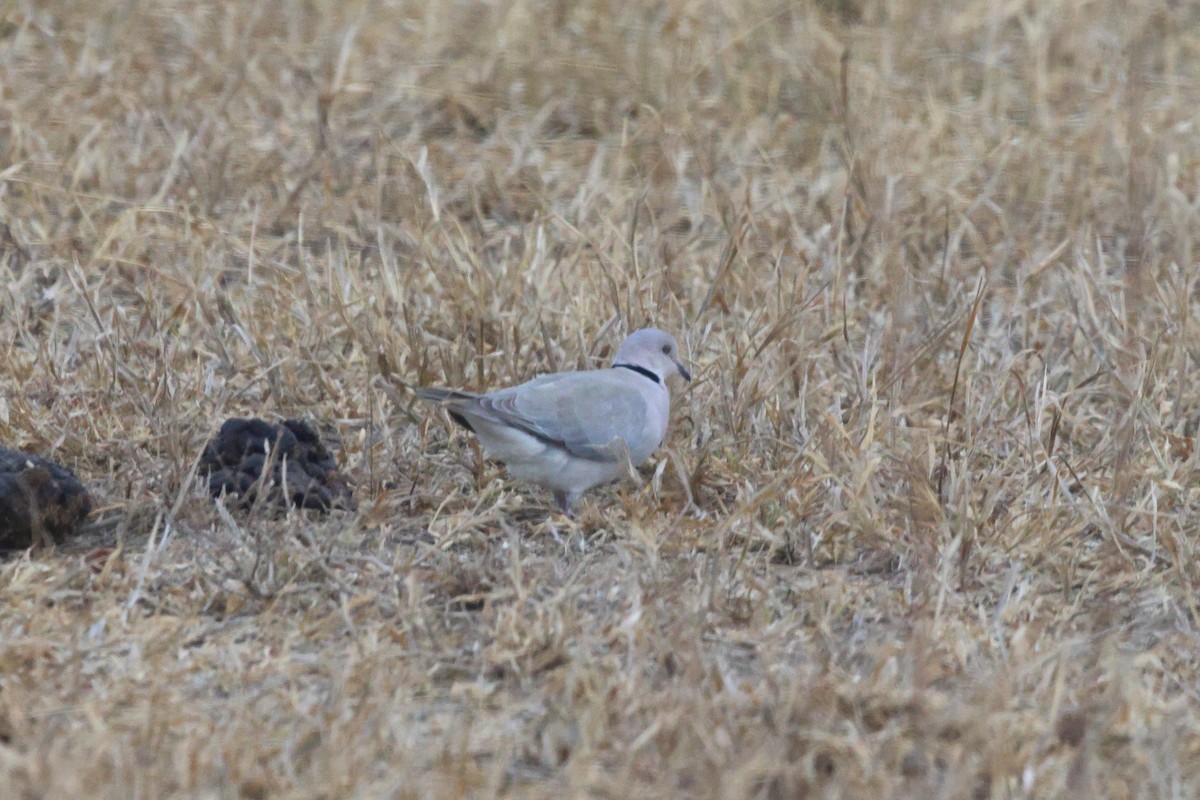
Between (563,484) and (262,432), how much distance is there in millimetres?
684

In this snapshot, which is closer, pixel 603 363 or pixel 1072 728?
pixel 1072 728

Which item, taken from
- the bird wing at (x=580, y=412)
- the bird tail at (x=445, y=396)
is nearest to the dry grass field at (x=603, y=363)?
the bird wing at (x=580, y=412)

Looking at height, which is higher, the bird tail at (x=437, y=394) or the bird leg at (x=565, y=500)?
the bird tail at (x=437, y=394)

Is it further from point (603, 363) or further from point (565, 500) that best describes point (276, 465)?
point (603, 363)

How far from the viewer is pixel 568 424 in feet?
12.4

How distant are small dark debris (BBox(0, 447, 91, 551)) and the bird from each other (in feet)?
2.53

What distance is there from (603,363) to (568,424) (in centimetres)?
74

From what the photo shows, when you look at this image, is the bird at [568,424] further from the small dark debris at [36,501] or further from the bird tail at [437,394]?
the small dark debris at [36,501]

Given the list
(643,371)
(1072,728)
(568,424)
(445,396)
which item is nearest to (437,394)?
(445,396)

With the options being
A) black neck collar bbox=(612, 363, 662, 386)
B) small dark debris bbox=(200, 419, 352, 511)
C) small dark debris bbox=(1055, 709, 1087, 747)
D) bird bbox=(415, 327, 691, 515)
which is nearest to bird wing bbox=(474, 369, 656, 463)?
bird bbox=(415, 327, 691, 515)

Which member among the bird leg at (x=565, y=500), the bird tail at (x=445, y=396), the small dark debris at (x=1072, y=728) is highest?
the bird tail at (x=445, y=396)

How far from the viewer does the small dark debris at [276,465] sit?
12.1 feet

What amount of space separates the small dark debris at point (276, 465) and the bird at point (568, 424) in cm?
28

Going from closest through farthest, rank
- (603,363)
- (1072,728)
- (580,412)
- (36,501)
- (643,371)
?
(1072,728), (36,501), (580,412), (643,371), (603,363)
